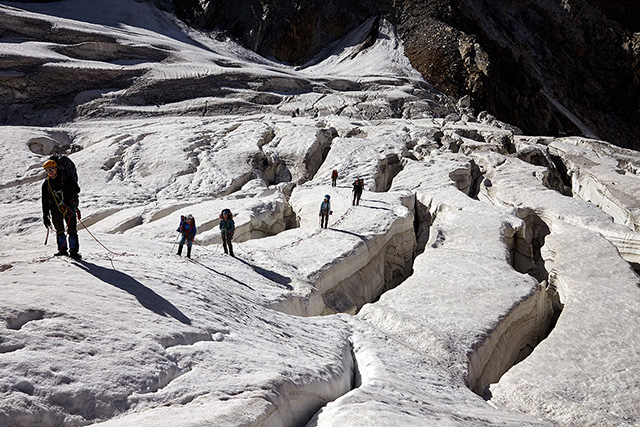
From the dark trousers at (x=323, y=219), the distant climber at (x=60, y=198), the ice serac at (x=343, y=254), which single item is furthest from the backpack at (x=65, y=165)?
the dark trousers at (x=323, y=219)

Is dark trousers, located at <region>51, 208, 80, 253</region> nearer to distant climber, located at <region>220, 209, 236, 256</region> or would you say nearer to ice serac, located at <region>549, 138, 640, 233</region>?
distant climber, located at <region>220, 209, 236, 256</region>

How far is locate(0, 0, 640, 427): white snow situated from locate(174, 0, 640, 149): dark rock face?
17.0 m

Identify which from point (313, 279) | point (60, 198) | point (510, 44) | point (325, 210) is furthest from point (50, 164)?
point (510, 44)

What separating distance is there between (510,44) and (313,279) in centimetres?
5108

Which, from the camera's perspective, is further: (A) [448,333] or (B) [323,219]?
(B) [323,219]

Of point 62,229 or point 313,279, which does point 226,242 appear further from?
point 62,229

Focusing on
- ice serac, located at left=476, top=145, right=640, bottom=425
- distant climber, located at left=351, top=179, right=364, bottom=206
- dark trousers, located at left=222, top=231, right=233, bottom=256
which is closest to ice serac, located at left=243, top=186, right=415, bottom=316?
distant climber, located at left=351, top=179, right=364, bottom=206

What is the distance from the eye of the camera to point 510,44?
5078cm

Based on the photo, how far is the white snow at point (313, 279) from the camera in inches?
157

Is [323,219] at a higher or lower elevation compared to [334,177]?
lower

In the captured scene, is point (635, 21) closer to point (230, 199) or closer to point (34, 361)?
point (230, 199)

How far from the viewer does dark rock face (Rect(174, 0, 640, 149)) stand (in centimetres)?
4316

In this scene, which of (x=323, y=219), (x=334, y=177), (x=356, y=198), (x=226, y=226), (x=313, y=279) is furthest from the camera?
(x=334, y=177)

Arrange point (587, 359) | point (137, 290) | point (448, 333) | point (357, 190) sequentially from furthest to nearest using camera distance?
point (357, 190)
point (448, 333)
point (587, 359)
point (137, 290)
